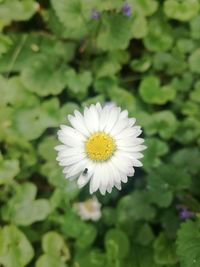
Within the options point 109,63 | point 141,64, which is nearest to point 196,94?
point 141,64

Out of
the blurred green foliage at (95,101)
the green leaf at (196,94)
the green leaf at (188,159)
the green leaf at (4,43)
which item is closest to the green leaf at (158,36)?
the blurred green foliage at (95,101)

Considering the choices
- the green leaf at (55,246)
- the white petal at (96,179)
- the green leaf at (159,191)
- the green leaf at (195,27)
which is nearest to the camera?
the white petal at (96,179)

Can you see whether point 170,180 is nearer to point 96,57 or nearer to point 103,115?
point 103,115

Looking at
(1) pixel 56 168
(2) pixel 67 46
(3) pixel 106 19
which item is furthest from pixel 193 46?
(1) pixel 56 168

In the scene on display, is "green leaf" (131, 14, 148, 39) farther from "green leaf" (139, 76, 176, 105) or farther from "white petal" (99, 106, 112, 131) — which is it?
"white petal" (99, 106, 112, 131)

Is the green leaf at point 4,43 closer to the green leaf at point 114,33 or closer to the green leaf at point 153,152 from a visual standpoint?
the green leaf at point 114,33

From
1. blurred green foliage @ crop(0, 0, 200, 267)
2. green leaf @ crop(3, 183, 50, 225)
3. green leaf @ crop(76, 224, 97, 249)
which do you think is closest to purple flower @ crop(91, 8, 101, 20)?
blurred green foliage @ crop(0, 0, 200, 267)
